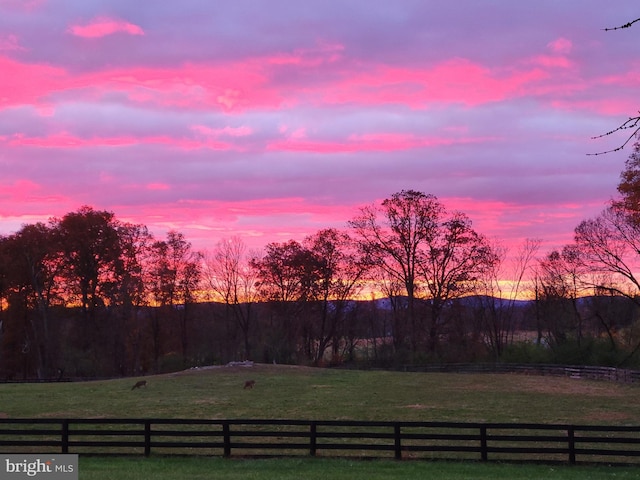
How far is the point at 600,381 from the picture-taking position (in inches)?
2135

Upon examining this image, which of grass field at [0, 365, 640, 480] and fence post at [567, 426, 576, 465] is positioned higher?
fence post at [567, 426, 576, 465]

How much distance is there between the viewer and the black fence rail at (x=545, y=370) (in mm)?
53781

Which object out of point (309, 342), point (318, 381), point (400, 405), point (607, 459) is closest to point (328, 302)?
point (309, 342)

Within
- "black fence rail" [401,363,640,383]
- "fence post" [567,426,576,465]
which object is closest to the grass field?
"fence post" [567,426,576,465]

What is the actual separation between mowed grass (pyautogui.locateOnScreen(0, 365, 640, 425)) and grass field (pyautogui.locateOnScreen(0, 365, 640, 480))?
0.06 m

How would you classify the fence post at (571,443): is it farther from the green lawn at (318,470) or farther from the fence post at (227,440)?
the fence post at (227,440)

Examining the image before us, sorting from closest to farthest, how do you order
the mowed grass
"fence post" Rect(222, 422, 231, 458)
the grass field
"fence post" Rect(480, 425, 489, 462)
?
the grass field < "fence post" Rect(480, 425, 489, 462) < "fence post" Rect(222, 422, 231, 458) < the mowed grass

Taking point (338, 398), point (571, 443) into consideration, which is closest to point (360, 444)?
point (571, 443)

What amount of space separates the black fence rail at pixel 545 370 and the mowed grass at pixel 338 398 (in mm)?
2175

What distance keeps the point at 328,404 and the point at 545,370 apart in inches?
1283

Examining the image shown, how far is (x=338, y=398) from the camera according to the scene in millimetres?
40031

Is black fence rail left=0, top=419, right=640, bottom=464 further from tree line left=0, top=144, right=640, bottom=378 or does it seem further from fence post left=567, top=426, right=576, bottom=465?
tree line left=0, top=144, right=640, bottom=378

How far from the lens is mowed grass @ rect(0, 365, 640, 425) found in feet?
107

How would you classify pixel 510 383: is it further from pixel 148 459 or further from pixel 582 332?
pixel 148 459
